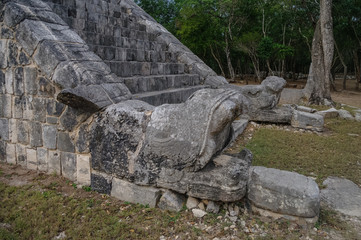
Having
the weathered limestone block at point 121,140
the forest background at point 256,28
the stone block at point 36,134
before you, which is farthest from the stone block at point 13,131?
the forest background at point 256,28

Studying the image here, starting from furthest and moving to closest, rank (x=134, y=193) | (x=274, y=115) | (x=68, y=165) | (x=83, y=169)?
(x=274, y=115) < (x=68, y=165) < (x=83, y=169) < (x=134, y=193)

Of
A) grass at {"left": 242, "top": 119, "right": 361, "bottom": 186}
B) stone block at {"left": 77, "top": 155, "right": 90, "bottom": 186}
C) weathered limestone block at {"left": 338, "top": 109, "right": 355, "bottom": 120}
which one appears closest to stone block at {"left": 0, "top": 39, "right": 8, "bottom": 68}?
stone block at {"left": 77, "top": 155, "right": 90, "bottom": 186}

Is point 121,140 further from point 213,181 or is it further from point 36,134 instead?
point 36,134

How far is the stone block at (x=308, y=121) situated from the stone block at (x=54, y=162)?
238 inches

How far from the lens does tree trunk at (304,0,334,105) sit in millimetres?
11164

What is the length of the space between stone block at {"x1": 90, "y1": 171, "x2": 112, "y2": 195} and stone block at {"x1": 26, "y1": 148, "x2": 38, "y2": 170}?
1.02m

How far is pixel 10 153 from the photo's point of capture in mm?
4031

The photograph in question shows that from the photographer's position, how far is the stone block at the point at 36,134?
3730mm

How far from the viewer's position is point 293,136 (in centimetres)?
664

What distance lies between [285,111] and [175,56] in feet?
11.6

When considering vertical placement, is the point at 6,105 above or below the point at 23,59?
below

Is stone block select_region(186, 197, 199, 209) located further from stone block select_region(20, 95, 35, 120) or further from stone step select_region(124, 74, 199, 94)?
stone step select_region(124, 74, 199, 94)

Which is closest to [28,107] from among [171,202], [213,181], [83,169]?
[83,169]

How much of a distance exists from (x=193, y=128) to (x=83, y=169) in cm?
158
